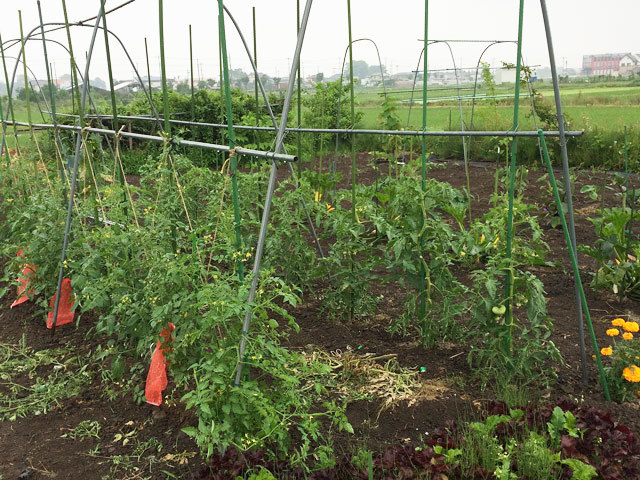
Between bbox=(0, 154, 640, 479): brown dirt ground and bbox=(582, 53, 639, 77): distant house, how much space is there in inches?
448

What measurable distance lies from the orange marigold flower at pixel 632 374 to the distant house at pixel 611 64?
38.7ft

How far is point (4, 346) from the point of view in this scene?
415 cm

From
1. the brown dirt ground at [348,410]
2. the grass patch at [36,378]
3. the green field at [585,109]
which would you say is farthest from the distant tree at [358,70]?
the grass patch at [36,378]

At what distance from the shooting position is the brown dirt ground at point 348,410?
111 inches

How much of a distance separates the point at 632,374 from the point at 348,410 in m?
1.52

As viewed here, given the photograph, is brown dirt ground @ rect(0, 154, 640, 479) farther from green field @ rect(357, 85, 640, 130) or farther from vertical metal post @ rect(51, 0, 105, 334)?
green field @ rect(357, 85, 640, 130)

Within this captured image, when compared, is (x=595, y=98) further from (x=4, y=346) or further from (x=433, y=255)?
(x=4, y=346)

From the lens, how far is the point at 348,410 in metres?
3.11

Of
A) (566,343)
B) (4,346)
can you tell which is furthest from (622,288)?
(4,346)

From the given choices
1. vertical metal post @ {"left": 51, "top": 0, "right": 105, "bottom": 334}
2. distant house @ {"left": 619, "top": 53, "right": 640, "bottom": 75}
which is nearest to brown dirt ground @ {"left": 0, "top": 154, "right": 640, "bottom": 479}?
vertical metal post @ {"left": 51, "top": 0, "right": 105, "bottom": 334}

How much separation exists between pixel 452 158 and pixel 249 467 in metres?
9.61

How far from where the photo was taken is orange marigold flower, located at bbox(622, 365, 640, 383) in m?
2.96

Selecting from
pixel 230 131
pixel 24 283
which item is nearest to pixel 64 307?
pixel 24 283

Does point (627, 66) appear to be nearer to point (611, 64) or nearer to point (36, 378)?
point (611, 64)
